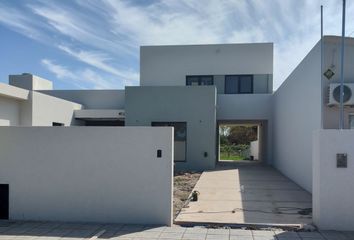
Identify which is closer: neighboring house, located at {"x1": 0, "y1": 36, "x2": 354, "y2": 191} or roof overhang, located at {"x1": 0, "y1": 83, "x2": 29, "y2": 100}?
neighboring house, located at {"x1": 0, "y1": 36, "x2": 354, "y2": 191}

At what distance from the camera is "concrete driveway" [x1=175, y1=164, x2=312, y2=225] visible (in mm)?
7016

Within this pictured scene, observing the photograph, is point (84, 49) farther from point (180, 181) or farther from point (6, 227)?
point (6, 227)

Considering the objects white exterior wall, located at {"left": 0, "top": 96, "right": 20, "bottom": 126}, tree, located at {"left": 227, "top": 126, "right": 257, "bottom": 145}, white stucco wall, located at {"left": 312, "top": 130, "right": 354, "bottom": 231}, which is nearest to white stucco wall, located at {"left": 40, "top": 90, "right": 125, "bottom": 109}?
white exterior wall, located at {"left": 0, "top": 96, "right": 20, "bottom": 126}

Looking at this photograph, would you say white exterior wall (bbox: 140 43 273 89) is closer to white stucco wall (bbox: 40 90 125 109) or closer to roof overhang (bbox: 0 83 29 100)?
white stucco wall (bbox: 40 90 125 109)

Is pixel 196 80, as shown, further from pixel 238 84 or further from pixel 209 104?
pixel 209 104

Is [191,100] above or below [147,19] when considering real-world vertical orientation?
below

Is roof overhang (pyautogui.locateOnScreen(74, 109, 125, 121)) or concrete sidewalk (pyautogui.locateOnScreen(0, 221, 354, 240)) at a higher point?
roof overhang (pyautogui.locateOnScreen(74, 109, 125, 121))

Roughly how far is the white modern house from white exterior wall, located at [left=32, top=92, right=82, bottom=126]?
4 cm

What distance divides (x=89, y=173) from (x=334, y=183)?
436 cm

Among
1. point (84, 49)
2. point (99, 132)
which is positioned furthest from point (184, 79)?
point (99, 132)

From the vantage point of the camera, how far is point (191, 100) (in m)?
17.0

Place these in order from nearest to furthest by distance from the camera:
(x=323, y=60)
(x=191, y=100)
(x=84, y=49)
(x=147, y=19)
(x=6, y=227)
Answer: (x=6, y=227)
(x=323, y=60)
(x=147, y=19)
(x=84, y=49)
(x=191, y=100)

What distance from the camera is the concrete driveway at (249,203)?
23.0 ft

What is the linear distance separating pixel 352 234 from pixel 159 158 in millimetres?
3464
